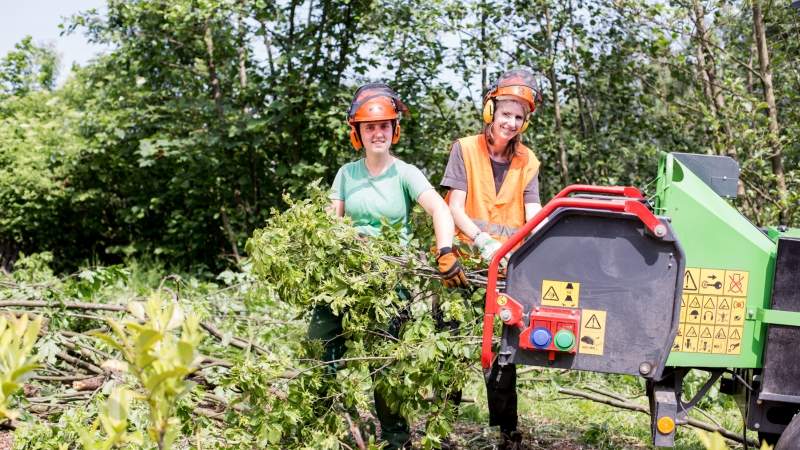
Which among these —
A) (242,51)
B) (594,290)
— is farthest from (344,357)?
(242,51)

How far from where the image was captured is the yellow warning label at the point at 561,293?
3.47 m

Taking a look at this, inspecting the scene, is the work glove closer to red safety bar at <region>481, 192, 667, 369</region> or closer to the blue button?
red safety bar at <region>481, 192, 667, 369</region>

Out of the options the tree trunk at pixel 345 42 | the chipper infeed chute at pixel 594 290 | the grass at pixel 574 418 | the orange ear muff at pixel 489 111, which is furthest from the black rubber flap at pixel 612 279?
the tree trunk at pixel 345 42

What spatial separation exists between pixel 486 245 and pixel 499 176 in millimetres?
531

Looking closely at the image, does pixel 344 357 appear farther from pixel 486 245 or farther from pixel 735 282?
pixel 735 282

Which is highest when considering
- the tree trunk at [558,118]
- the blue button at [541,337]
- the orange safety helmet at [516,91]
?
the tree trunk at [558,118]

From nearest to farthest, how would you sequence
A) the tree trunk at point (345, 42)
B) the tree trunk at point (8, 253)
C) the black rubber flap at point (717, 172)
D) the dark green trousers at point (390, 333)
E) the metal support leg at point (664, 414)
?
1. the metal support leg at point (664, 414)
2. the black rubber flap at point (717, 172)
3. the dark green trousers at point (390, 333)
4. the tree trunk at point (345, 42)
5. the tree trunk at point (8, 253)

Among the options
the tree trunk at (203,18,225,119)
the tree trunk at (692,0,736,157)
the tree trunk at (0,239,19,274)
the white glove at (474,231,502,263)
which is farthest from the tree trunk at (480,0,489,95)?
the tree trunk at (0,239,19,274)

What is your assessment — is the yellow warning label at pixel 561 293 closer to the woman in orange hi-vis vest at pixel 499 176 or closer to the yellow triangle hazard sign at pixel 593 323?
the yellow triangle hazard sign at pixel 593 323

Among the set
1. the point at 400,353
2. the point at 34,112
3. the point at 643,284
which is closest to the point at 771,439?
the point at 643,284

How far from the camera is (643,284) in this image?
344 centimetres

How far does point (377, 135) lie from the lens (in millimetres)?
4395

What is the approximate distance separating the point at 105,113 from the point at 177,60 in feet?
3.97

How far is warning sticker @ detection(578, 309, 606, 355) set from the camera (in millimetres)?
3476
